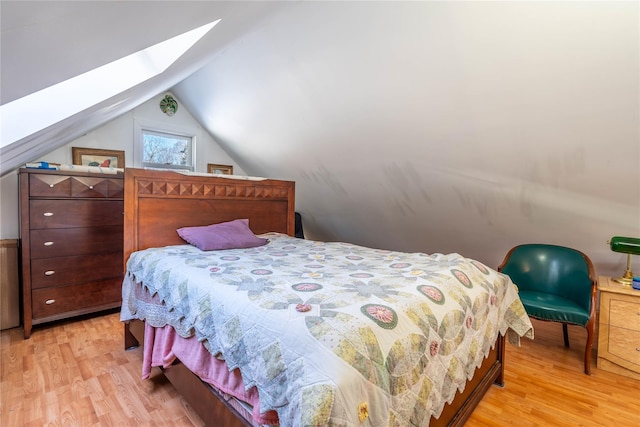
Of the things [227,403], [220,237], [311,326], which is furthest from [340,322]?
[220,237]

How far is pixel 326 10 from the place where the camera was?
192 cm

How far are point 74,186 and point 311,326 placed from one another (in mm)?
2720

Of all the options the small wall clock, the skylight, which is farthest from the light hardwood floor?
the small wall clock

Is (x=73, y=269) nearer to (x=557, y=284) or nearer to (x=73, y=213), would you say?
(x=73, y=213)

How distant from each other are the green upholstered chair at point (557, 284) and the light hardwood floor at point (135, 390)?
0.26 m

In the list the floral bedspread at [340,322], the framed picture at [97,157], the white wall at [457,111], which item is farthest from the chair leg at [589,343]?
the framed picture at [97,157]

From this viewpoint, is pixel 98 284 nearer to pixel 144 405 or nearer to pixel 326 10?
pixel 144 405

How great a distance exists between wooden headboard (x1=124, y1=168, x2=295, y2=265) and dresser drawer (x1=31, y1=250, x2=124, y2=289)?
0.98 meters

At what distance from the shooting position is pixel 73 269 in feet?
8.66

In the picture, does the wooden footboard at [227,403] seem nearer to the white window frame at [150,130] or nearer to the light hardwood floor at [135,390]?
the light hardwood floor at [135,390]

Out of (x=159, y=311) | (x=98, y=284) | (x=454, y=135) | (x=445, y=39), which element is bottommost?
(x=98, y=284)

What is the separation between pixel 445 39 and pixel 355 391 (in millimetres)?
1884

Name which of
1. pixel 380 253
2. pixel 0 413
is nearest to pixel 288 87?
pixel 380 253

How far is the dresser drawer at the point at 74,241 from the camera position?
2.47 metres
